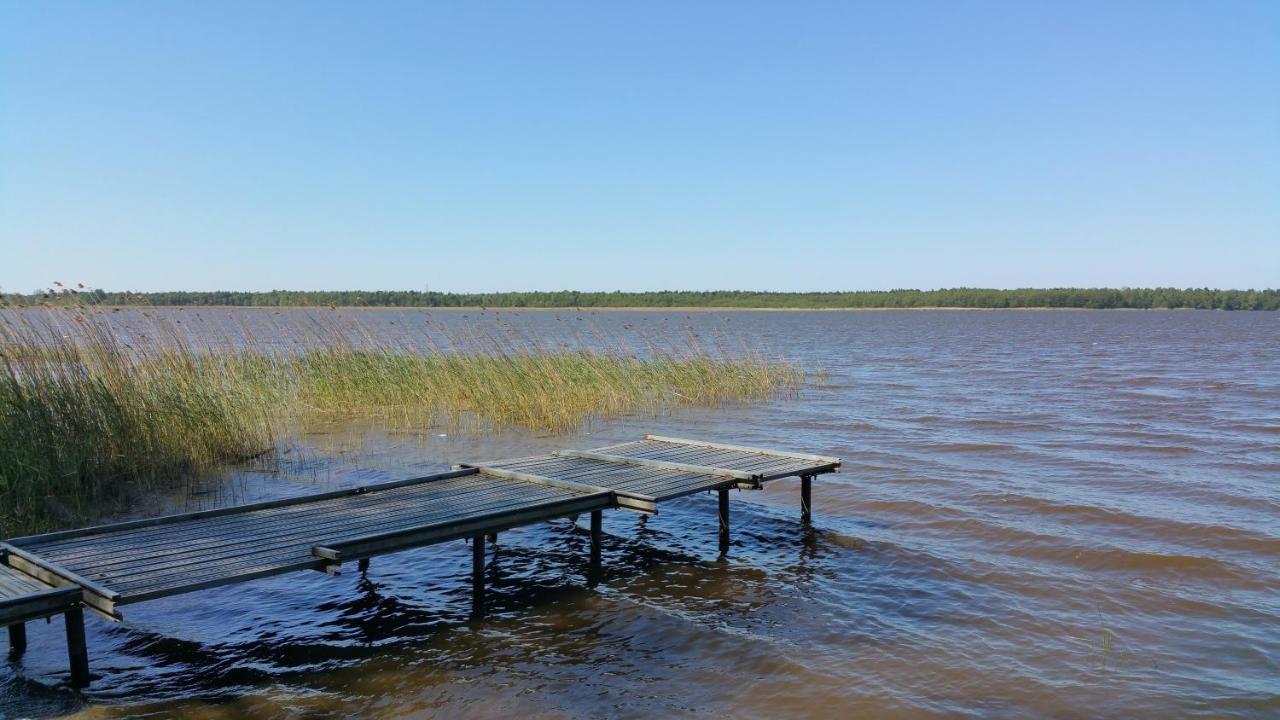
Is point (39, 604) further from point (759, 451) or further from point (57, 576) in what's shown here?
point (759, 451)

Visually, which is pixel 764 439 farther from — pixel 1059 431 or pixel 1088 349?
pixel 1088 349

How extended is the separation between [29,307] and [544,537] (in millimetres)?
6138

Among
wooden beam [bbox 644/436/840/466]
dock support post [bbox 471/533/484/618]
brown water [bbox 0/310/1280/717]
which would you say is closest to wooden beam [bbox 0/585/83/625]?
brown water [bbox 0/310/1280/717]

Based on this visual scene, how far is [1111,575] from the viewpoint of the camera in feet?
25.3

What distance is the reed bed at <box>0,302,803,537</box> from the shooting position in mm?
8203

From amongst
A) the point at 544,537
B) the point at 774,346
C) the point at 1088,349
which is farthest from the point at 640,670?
the point at 1088,349

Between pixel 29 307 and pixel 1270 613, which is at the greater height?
pixel 29 307

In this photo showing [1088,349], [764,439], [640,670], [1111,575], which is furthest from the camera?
[1088,349]

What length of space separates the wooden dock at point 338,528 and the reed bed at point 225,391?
2.43 metres

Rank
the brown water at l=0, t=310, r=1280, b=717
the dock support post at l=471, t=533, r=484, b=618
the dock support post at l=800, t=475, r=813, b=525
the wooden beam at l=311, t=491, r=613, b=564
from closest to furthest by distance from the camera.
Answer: the brown water at l=0, t=310, r=1280, b=717 < the wooden beam at l=311, t=491, r=613, b=564 < the dock support post at l=471, t=533, r=484, b=618 < the dock support post at l=800, t=475, r=813, b=525

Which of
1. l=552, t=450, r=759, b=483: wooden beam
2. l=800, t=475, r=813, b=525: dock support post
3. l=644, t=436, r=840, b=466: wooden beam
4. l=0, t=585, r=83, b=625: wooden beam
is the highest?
l=0, t=585, r=83, b=625: wooden beam

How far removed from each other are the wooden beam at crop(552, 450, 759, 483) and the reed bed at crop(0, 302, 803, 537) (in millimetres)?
4586

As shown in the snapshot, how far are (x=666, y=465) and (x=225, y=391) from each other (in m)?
6.70

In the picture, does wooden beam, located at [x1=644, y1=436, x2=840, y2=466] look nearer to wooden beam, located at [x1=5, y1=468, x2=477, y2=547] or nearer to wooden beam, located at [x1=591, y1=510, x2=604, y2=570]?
wooden beam, located at [x1=591, y1=510, x2=604, y2=570]
